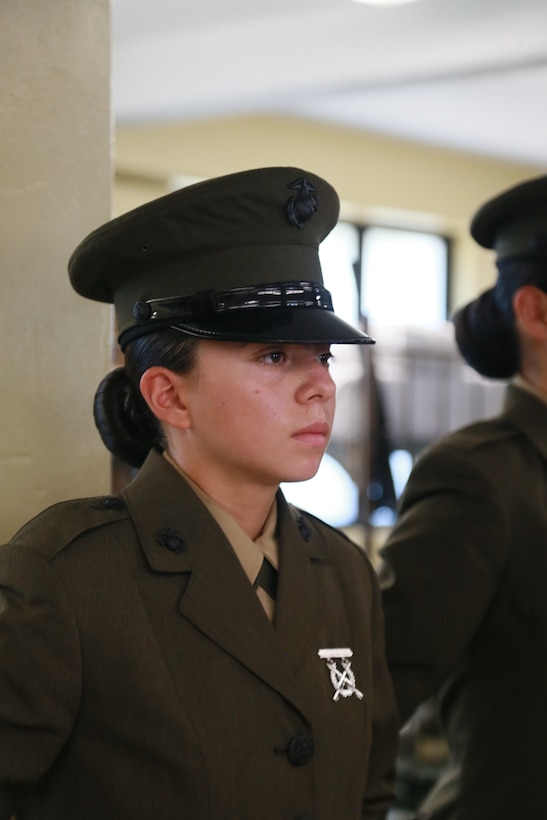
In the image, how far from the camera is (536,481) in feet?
5.83

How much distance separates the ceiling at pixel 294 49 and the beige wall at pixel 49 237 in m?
1.71

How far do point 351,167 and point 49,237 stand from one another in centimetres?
512

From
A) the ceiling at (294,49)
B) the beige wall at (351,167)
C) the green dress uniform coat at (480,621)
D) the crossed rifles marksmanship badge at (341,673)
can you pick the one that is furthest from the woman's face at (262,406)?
the beige wall at (351,167)

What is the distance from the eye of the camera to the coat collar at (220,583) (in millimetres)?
1274

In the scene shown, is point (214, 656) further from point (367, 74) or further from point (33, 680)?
point (367, 74)

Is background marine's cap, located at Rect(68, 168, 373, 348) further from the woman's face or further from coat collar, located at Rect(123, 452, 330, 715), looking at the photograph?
coat collar, located at Rect(123, 452, 330, 715)

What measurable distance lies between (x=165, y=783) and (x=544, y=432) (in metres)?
0.89

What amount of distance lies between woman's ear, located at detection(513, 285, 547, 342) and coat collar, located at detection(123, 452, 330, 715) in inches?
25.3

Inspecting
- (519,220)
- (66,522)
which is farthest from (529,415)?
(66,522)

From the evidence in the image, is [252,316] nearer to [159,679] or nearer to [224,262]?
[224,262]

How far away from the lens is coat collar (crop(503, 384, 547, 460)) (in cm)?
180

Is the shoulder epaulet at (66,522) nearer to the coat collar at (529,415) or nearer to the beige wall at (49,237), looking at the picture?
the beige wall at (49,237)

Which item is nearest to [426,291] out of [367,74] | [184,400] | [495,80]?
[495,80]

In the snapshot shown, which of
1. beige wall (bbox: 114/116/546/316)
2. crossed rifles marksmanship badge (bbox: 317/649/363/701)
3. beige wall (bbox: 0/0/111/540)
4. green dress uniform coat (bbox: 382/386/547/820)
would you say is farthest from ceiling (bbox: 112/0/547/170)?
crossed rifles marksmanship badge (bbox: 317/649/363/701)
